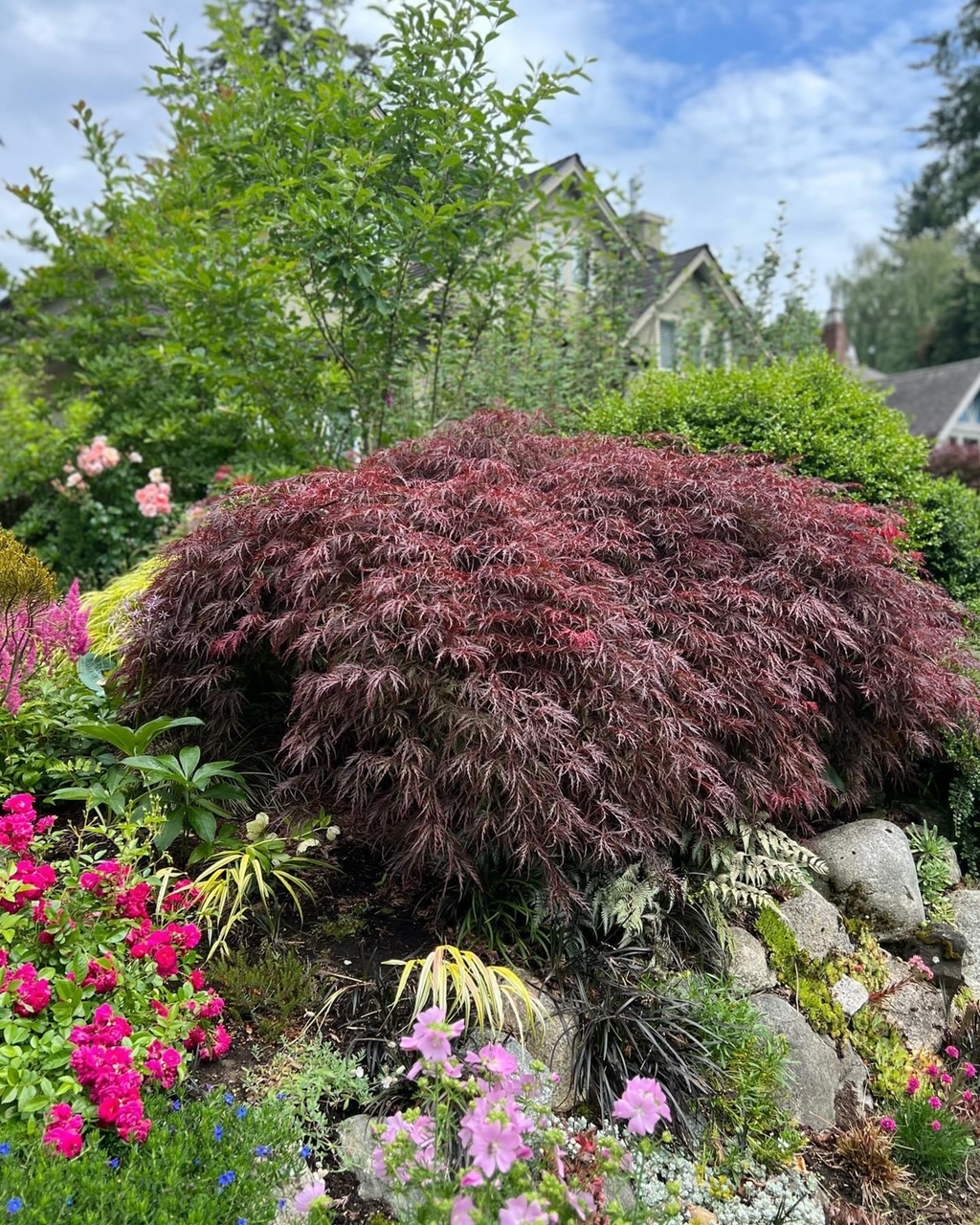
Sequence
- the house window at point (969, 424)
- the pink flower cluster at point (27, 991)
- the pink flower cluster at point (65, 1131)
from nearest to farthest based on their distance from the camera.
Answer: the pink flower cluster at point (65, 1131), the pink flower cluster at point (27, 991), the house window at point (969, 424)

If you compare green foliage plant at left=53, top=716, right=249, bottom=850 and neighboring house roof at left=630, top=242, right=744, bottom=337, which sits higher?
neighboring house roof at left=630, top=242, right=744, bottom=337

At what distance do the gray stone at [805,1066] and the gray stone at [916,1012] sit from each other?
1.55 feet

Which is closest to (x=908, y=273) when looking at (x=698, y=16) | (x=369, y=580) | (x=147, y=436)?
(x=698, y=16)

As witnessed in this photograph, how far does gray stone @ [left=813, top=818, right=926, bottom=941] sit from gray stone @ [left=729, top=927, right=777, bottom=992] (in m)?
0.59

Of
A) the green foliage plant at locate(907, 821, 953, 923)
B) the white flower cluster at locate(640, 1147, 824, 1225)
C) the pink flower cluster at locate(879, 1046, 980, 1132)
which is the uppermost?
the green foliage plant at locate(907, 821, 953, 923)

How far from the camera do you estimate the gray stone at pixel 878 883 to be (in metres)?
3.47

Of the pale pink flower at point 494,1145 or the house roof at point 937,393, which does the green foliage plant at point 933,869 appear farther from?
the house roof at point 937,393

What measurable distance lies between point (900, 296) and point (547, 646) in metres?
45.6

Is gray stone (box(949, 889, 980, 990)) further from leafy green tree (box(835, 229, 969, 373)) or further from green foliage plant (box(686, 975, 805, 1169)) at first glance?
leafy green tree (box(835, 229, 969, 373))

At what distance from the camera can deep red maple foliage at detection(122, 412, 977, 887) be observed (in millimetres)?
2641

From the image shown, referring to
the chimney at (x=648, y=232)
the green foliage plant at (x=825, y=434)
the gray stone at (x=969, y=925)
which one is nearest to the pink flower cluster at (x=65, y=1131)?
the gray stone at (x=969, y=925)

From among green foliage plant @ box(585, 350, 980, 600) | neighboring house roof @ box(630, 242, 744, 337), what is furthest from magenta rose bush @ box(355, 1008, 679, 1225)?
neighboring house roof @ box(630, 242, 744, 337)

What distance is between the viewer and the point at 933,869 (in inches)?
147

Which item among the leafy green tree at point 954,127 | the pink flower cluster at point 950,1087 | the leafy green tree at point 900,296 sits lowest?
the pink flower cluster at point 950,1087
